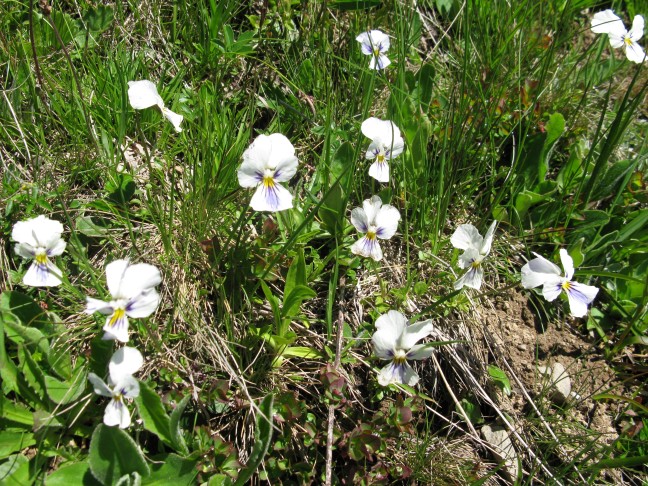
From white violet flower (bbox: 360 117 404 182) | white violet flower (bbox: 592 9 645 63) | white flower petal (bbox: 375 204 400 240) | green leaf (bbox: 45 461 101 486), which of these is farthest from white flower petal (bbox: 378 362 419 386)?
white violet flower (bbox: 592 9 645 63)

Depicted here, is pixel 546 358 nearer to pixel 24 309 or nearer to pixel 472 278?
pixel 472 278

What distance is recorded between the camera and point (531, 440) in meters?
2.25

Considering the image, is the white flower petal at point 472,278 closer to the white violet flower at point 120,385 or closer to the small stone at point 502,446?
the small stone at point 502,446

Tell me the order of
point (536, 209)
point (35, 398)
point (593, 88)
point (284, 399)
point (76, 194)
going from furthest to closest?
point (593, 88) < point (536, 209) < point (76, 194) < point (284, 399) < point (35, 398)

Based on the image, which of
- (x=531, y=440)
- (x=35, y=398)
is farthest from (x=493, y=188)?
(x=35, y=398)

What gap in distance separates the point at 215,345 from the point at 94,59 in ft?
4.13

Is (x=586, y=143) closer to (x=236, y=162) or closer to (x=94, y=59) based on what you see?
(x=236, y=162)

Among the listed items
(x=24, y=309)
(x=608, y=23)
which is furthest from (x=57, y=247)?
(x=608, y=23)

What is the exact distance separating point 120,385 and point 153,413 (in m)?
0.18

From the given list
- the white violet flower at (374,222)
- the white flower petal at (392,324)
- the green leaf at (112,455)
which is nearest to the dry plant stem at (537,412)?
the white flower petal at (392,324)

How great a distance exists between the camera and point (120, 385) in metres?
1.67

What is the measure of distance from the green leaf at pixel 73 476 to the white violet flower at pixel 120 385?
21 cm

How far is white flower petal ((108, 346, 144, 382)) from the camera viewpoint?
1.67m

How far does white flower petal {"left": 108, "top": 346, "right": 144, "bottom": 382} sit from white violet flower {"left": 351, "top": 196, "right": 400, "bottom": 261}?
0.82 meters
